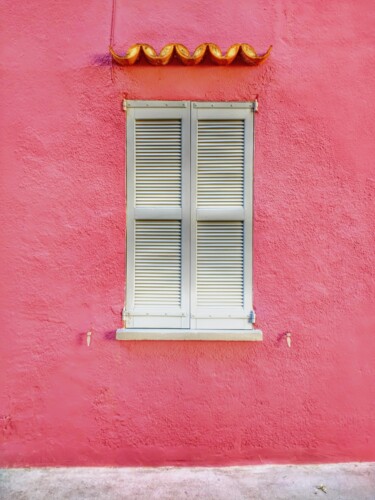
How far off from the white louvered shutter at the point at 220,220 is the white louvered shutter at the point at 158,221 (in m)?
0.08

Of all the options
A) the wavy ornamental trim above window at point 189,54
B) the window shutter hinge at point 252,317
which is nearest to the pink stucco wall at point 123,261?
the window shutter hinge at point 252,317

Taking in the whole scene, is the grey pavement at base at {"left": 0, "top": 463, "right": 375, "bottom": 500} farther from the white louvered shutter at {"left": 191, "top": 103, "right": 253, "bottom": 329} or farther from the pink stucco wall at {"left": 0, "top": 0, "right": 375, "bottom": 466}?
the white louvered shutter at {"left": 191, "top": 103, "right": 253, "bottom": 329}

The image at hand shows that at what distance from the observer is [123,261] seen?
9.52ft

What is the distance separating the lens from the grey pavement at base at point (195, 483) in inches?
103

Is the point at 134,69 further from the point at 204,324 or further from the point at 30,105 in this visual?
the point at 204,324

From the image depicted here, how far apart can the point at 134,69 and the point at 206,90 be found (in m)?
0.54

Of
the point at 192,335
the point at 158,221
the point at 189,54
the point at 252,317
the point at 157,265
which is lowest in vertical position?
the point at 192,335

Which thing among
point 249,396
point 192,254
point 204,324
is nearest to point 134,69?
point 192,254

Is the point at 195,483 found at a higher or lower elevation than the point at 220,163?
lower

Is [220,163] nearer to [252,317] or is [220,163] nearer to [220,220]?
[220,220]

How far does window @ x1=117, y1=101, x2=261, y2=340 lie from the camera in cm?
289

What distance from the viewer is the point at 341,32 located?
9.38ft

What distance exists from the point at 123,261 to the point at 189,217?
574 mm

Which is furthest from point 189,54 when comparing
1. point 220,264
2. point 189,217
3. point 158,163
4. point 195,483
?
point 195,483
